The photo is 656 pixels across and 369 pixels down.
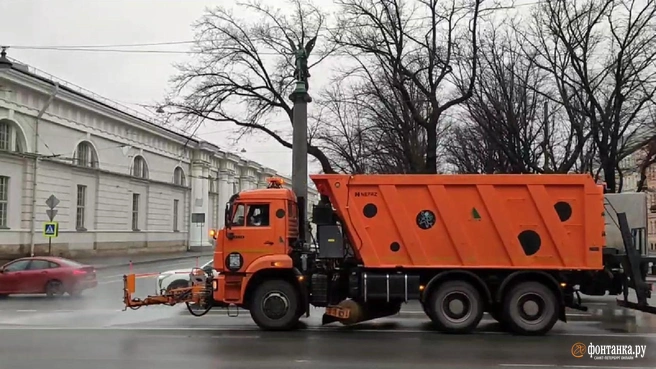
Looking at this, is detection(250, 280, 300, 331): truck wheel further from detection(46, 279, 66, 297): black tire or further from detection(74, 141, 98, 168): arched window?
detection(74, 141, 98, 168): arched window

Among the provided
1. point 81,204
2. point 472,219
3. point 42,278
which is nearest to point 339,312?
point 472,219

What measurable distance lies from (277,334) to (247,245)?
74.7 inches

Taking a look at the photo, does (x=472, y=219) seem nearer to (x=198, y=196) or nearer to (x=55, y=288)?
(x=55, y=288)

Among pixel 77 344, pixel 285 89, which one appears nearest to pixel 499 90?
pixel 285 89

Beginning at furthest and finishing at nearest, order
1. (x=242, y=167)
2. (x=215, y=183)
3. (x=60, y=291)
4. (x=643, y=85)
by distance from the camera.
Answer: (x=242, y=167), (x=215, y=183), (x=643, y=85), (x=60, y=291)

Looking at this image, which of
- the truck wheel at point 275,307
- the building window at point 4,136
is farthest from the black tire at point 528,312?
the building window at point 4,136

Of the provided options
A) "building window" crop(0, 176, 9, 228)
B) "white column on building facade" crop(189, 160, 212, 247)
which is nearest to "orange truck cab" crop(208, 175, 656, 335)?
"building window" crop(0, 176, 9, 228)

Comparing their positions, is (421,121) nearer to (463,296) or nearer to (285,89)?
(285,89)

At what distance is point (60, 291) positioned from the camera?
2030 centimetres

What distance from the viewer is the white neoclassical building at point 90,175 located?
3350cm

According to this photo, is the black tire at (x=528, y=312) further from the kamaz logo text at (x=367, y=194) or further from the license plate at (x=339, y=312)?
the kamaz logo text at (x=367, y=194)

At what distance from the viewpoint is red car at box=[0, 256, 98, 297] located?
20.1 m

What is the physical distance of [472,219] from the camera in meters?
12.6

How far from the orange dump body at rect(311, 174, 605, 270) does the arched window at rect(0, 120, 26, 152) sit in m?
26.0
